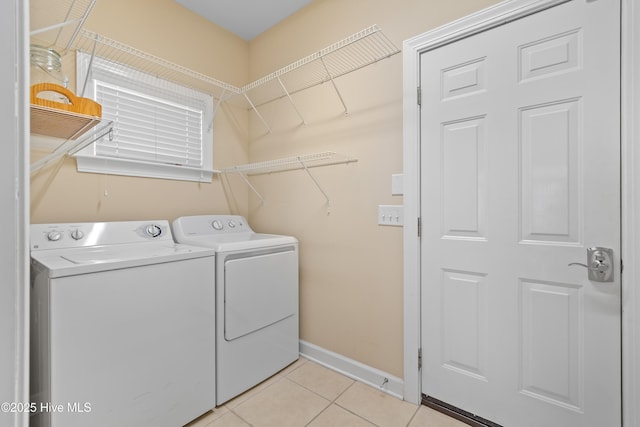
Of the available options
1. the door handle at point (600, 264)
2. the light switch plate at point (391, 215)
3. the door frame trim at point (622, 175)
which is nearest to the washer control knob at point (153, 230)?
A: the light switch plate at point (391, 215)

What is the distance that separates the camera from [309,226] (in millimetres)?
2184

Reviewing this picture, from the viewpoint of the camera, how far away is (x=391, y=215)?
1745mm

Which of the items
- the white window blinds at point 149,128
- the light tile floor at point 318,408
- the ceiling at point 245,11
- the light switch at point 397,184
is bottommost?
the light tile floor at point 318,408

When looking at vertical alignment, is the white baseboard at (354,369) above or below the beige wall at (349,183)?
below

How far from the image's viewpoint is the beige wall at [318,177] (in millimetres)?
1726

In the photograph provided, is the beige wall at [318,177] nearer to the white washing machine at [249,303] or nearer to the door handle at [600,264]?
the white washing machine at [249,303]

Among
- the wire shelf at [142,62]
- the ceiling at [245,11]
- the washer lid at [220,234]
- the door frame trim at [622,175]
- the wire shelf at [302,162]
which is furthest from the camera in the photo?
the ceiling at [245,11]

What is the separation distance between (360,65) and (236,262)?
148cm

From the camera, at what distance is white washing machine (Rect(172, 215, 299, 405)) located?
1649 mm

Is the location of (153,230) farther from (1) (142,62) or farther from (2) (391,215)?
(2) (391,215)

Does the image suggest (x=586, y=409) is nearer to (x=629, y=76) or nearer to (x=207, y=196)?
(x=629, y=76)

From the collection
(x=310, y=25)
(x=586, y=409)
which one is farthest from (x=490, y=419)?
(x=310, y=25)

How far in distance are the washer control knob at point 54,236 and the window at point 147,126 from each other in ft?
1.45

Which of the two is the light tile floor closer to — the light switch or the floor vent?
the floor vent
